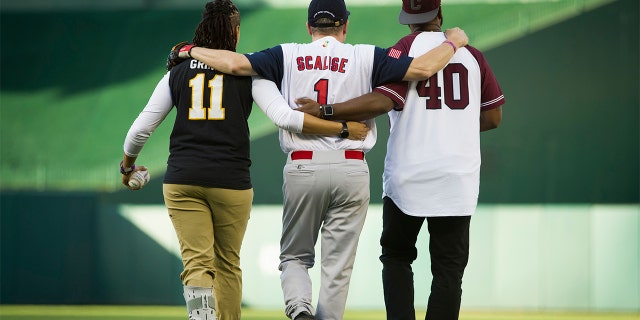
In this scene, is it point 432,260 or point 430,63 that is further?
point 432,260

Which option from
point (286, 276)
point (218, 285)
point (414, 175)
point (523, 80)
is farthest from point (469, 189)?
point (523, 80)

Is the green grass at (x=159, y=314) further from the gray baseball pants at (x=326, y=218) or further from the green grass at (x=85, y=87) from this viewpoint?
the gray baseball pants at (x=326, y=218)

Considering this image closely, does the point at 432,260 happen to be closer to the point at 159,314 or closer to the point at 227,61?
the point at 227,61

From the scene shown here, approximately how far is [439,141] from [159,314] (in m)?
3.22

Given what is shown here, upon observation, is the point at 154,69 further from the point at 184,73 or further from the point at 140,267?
the point at 184,73

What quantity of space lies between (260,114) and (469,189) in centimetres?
303

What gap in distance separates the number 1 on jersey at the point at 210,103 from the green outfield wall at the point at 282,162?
2782 millimetres

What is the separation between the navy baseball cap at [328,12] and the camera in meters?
4.14

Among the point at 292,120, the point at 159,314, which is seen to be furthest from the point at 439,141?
the point at 159,314

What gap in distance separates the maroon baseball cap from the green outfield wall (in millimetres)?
2629

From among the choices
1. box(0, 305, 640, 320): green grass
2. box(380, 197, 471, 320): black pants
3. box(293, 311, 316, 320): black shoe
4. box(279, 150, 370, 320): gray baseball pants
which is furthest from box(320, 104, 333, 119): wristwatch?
box(0, 305, 640, 320): green grass

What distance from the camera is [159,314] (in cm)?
667

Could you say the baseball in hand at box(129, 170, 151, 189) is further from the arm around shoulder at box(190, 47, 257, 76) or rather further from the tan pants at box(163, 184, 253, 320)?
the arm around shoulder at box(190, 47, 257, 76)

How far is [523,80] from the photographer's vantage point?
268 inches
